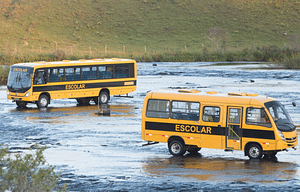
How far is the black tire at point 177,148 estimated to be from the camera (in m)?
16.4

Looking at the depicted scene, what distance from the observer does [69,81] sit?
30266mm

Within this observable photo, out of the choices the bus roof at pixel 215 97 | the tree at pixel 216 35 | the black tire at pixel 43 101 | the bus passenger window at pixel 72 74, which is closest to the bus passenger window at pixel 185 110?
the bus roof at pixel 215 97

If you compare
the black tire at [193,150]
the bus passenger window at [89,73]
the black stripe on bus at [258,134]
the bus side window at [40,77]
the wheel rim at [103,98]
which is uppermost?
the bus passenger window at [89,73]

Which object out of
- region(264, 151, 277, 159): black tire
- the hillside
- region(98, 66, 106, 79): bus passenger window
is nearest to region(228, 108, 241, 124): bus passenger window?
region(264, 151, 277, 159): black tire

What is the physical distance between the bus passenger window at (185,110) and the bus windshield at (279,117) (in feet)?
7.13

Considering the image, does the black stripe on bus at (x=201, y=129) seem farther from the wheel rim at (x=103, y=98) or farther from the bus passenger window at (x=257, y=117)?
the wheel rim at (x=103, y=98)

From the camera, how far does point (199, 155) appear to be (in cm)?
1658

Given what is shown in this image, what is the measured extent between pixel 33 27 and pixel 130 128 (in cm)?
8858

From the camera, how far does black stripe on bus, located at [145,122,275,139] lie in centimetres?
1562

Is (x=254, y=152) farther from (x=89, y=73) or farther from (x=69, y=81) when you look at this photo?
(x=89, y=73)

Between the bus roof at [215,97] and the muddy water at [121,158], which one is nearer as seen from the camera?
the muddy water at [121,158]

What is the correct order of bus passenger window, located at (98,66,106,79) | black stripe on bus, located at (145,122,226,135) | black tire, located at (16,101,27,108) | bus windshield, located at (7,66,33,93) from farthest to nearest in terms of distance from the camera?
1. bus passenger window, located at (98,66,106,79)
2. black tire, located at (16,101,27,108)
3. bus windshield, located at (7,66,33,93)
4. black stripe on bus, located at (145,122,226,135)

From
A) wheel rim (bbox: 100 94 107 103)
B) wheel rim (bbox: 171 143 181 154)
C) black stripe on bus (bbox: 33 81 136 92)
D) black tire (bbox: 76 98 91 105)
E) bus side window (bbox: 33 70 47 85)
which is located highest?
bus side window (bbox: 33 70 47 85)

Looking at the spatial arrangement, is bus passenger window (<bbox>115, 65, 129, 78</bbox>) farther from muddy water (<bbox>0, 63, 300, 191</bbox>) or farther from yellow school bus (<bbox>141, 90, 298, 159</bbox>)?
yellow school bus (<bbox>141, 90, 298, 159</bbox>)
